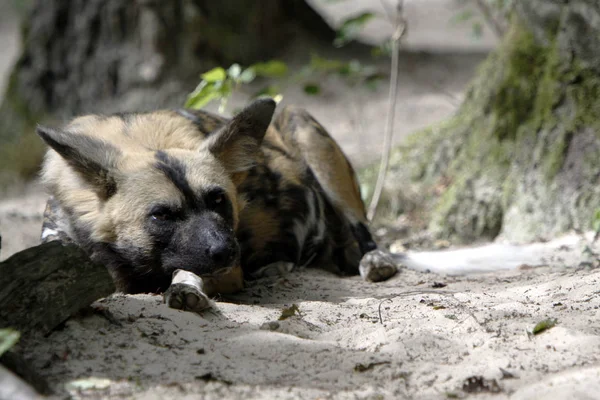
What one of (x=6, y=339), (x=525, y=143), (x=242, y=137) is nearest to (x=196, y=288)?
(x=242, y=137)

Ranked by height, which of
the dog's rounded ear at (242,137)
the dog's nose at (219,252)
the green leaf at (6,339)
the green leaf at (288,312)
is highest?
the dog's rounded ear at (242,137)

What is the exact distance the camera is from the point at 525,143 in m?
4.50

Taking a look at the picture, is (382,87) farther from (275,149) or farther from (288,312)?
(288,312)

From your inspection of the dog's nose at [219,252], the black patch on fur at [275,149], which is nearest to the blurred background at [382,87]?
the black patch on fur at [275,149]

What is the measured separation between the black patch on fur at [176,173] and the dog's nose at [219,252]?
0.83 feet

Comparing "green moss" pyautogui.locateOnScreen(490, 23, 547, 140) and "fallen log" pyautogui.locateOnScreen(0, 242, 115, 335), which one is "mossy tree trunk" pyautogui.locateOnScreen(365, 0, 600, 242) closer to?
"green moss" pyautogui.locateOnScreen(490, 23, 547, 140)

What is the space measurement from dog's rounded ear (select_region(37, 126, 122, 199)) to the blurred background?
114cm

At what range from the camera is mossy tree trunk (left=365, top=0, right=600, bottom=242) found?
4.11 m

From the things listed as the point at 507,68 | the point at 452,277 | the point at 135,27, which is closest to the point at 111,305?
the point at 452,277

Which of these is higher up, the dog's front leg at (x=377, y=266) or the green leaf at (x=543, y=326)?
the green leaf at (x=543, y=326)

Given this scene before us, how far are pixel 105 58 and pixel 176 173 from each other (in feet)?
18.7

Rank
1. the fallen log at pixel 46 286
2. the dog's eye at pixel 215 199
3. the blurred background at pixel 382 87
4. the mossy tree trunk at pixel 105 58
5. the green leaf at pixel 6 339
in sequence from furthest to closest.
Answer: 1. the mossy tree trunk at pixel 105 58
2. the blurred background at pixel 382 87
3. the dog's eye at pixel 215 199
4. the fallen log at pixel 46 286
5. the green leaf at pixel 6 339

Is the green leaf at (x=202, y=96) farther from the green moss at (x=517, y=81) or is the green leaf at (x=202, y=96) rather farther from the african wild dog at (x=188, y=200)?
the green moss at (x=517, y=81)

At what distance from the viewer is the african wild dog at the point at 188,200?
3.04 m
